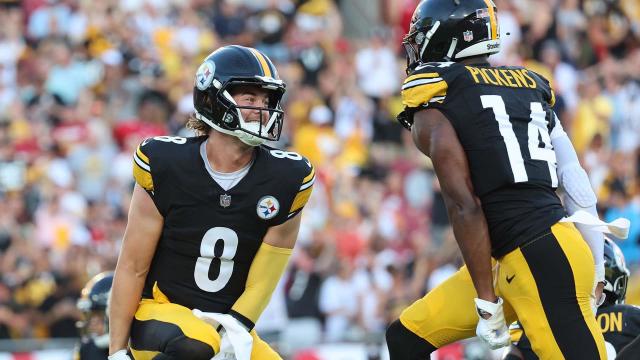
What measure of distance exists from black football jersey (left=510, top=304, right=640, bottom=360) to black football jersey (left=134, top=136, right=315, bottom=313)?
4.21ft

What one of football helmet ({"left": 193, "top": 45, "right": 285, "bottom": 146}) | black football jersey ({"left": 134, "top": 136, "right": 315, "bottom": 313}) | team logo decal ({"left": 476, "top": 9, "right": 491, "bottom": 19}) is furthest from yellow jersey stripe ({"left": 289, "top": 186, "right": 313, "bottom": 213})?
team logo decal ({"left": 476, "top": 9, "right": 491, "bottom": 19})

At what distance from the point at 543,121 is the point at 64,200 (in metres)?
7.03

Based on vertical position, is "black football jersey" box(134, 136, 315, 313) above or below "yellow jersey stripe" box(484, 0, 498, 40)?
below

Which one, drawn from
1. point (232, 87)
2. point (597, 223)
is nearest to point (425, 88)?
point (232, 87)

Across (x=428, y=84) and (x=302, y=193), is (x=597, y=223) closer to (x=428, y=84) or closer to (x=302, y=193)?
(x=428, y=84)

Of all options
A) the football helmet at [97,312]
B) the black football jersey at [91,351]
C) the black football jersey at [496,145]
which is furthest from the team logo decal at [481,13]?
the black football jersey at [91,351]

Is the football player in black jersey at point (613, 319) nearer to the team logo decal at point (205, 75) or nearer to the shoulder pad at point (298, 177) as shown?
the shoulder pad at point (298, 177)

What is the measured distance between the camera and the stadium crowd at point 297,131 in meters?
11.2

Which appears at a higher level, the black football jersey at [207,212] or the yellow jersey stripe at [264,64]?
the yellow jersey stripe at [264,64]

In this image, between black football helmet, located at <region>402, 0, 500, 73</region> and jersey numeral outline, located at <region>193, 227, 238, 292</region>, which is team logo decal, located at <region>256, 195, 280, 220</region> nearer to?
jersey numeral outline, located at <region>193, 227, 238, 292</region>

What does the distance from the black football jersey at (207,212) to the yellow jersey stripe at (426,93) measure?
1.91 ft

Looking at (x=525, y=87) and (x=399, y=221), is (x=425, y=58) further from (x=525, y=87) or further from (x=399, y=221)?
(x=399, y=221)

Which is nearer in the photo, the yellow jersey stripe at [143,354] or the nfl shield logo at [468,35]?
the yellow jersey stripe at [143,354]

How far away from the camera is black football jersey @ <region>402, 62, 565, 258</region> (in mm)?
5246
